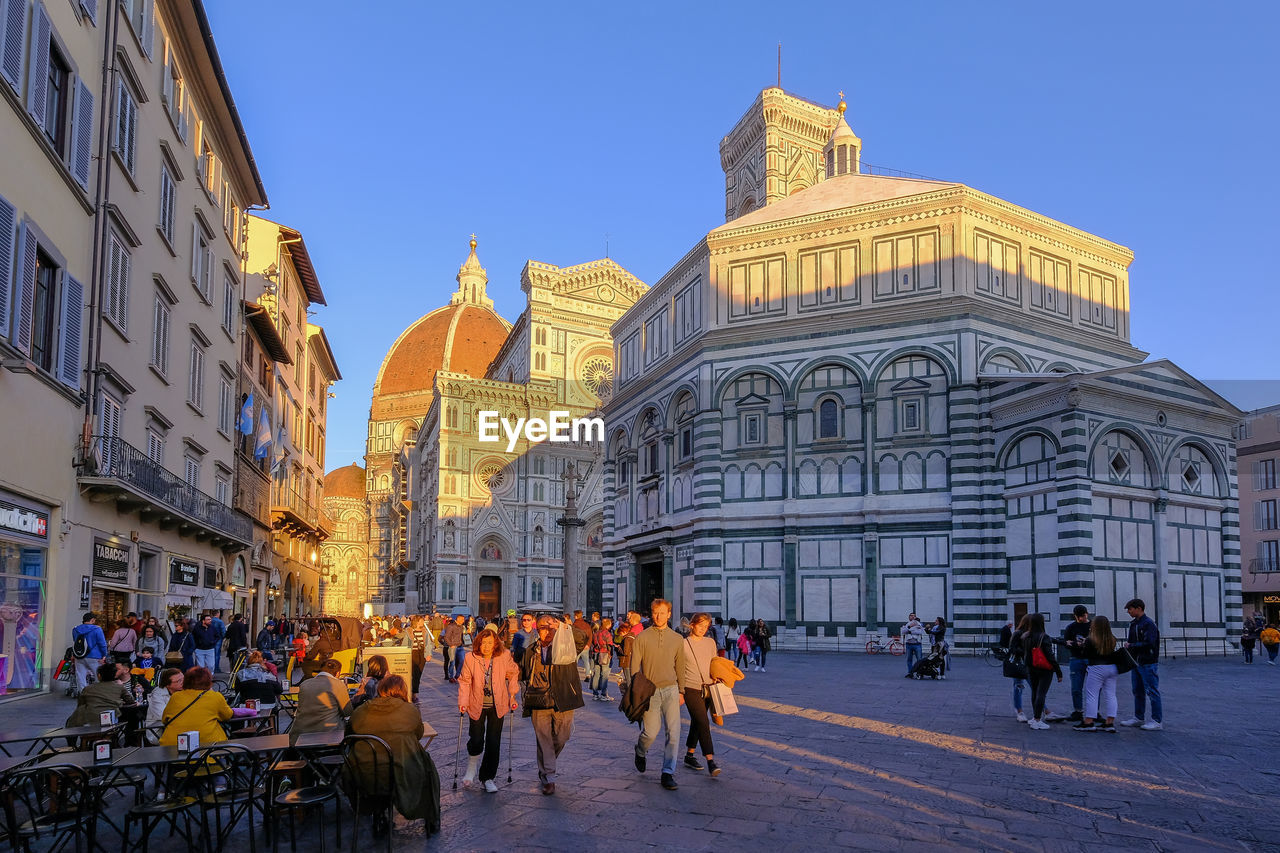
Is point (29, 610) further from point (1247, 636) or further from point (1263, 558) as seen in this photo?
point (1263, 558)

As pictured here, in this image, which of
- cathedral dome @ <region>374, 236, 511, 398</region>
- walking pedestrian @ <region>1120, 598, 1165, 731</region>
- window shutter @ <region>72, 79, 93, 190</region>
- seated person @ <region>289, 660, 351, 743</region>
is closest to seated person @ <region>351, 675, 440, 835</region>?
seated person @ <region>289, 660, 351, 743</region>

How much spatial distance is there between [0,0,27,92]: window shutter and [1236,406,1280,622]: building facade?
5556 centimetres

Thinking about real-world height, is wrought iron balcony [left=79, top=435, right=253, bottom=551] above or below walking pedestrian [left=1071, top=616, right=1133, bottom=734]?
above

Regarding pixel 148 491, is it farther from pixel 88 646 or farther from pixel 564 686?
pixel 564 686

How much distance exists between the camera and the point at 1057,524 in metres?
29.3

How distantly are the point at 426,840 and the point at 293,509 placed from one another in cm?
3636

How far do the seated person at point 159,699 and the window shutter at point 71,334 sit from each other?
25.9 ft

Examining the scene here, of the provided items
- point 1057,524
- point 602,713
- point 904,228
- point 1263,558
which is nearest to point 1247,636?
point 1057,524

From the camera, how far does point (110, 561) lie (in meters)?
19.7

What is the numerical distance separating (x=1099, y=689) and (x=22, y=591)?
15130mm

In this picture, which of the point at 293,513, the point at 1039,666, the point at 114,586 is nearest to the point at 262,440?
the point at 293,513

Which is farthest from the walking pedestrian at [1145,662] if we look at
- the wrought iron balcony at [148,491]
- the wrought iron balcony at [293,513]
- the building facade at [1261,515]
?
the building facade at [1261,515]

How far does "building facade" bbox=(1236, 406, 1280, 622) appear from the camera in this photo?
53.8 m

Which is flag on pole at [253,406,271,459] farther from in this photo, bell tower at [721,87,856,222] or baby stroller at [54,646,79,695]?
bell tower at [721,87,856,222]
